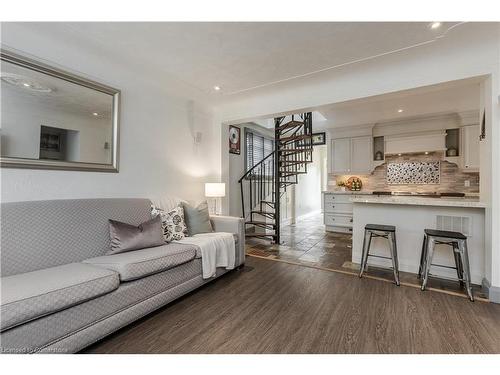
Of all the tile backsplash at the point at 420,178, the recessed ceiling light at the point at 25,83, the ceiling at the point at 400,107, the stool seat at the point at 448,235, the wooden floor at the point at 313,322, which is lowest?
the wooden floor at the point at 313,322

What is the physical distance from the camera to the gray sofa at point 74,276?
130 centimetres

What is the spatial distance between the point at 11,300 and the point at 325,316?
2.11 m

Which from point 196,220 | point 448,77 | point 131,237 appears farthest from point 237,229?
point 448,77

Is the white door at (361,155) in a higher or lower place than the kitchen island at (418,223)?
higher

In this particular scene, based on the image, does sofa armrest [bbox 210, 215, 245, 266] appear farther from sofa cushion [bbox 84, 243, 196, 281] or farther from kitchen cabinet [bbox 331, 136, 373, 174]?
kitchen cabinet [bbox 331, 136, 373, 174]

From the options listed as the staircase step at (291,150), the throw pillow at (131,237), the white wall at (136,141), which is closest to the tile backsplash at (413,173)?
the staircase step at (291,150)

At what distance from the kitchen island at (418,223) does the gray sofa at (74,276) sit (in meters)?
2.35

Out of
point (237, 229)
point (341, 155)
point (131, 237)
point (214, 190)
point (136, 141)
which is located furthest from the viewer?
point (341, 155)

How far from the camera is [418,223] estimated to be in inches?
115

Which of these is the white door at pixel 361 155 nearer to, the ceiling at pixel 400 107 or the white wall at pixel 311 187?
the ceiling at pixel 400 107

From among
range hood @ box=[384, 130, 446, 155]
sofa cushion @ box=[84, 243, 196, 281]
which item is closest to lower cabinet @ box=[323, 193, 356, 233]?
range hood @ box=[384, 130, 446, 155]

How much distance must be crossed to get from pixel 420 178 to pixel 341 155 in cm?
172

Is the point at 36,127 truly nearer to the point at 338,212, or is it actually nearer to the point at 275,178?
the point at 275,178
